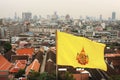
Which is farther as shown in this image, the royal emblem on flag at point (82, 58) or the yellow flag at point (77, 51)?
the royal emblem on flag at point (82, 58)

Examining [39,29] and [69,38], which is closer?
[69,38]

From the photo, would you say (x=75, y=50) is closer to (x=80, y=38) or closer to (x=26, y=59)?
(x=80, y=38)

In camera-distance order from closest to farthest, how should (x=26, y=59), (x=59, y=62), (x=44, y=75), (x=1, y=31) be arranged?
(x=59, y=62)
(x=44, y=75)
(x=26, y=59)
(x=1, y=31)

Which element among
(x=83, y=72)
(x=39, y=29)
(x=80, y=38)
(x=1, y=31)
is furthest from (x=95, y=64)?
(x=39, y=29)

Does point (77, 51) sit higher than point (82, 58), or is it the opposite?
point (77, 51)

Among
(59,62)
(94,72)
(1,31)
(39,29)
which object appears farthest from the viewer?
(39,29)

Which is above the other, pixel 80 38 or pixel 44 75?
pixel 80 38

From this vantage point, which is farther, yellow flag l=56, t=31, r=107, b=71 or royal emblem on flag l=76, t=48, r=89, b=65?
royal emblem on flag l=76, t=48, r=89, b=65
